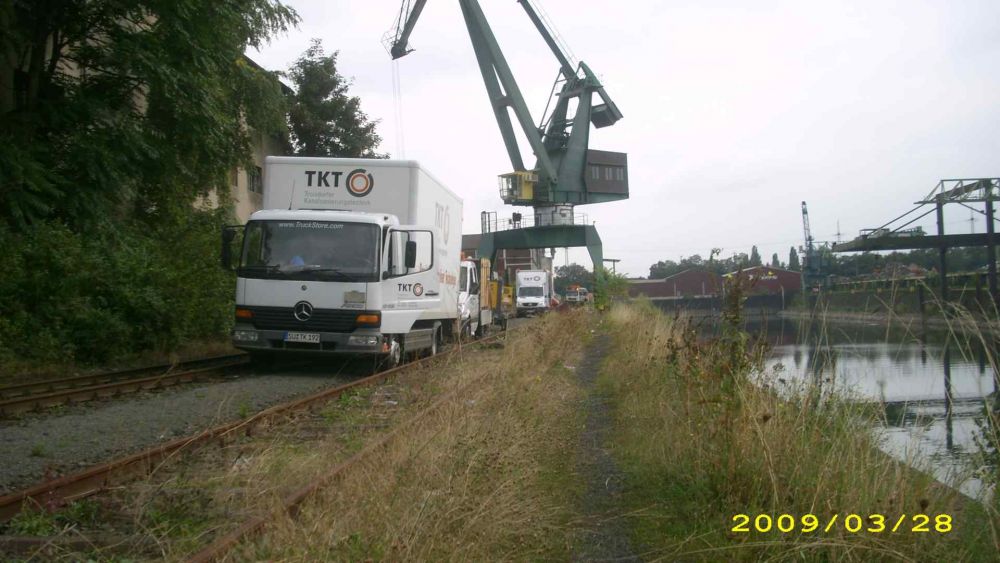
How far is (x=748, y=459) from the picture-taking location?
5098mm

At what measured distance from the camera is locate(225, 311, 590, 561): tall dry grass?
4023 mm

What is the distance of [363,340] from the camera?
1279 centimetres

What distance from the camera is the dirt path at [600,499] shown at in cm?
485

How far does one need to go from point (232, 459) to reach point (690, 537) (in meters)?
3.89

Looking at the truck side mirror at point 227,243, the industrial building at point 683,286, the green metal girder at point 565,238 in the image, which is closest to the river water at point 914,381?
the industrial building at point 683,286

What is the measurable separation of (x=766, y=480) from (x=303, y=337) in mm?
9199

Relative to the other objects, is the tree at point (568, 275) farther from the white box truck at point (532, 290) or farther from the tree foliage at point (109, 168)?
the tree foliage at point (109, 168)

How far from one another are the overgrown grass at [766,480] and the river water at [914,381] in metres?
0.20

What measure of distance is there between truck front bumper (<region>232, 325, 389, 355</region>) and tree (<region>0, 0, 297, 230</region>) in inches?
222

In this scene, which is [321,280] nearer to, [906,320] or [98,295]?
[98,295]

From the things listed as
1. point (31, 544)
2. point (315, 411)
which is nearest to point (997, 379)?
point (31, 544)

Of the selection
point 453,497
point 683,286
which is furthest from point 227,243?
point 683,286

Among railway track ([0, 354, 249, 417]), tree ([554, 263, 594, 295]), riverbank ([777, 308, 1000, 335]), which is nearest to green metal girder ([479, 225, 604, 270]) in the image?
railway track ([0, 354, 249, 417])
